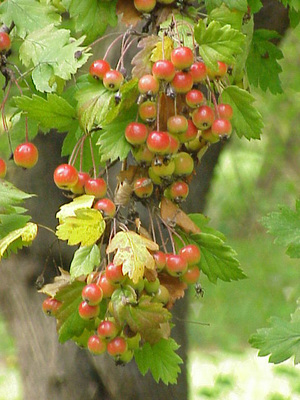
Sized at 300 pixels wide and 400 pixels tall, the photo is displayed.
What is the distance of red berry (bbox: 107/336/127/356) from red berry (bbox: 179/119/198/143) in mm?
370

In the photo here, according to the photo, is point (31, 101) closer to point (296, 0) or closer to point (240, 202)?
point (296, 0)

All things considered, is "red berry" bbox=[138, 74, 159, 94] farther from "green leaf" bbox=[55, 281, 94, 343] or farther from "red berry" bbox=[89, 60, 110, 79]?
"green leaf" bbox=[55, 281, 94, 343]

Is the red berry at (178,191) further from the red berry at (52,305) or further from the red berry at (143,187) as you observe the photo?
the red berry at (52,305)

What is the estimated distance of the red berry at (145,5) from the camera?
1274mm

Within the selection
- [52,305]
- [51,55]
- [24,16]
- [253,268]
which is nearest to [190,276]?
[52,305]

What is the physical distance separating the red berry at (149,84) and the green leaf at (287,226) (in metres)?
0.56

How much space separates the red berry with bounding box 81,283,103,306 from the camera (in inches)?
44.5

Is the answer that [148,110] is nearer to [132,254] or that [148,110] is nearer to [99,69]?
[99,69]

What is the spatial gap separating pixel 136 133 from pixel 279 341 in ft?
2.11

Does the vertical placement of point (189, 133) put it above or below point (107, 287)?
above

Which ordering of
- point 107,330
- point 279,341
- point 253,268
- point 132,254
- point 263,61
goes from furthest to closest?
point 253,268, point 263,61, point 279,341, point 107,330, point 132,254

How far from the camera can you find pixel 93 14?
1.35 meters

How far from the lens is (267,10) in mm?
2012

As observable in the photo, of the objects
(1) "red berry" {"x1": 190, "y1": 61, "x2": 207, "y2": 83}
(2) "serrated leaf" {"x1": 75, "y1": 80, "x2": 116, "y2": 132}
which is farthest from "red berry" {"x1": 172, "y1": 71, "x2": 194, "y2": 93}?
(2) "serrated leaf" {"x1": 75, "y1": 80, "x2": 116, "y2": 132}
